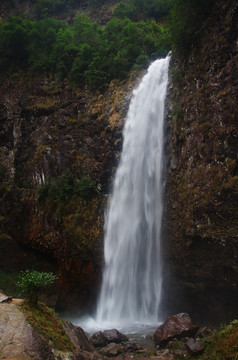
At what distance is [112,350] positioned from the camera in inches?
261

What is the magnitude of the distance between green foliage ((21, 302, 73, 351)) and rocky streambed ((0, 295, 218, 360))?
3 centimetres

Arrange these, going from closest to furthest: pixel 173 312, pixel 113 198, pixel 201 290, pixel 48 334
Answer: pixel 48 334 → pixel 201 290 → pixel 173 312 → pixel 113 198

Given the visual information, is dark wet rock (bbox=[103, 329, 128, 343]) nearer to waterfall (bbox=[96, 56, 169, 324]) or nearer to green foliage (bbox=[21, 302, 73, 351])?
waterfall (bbox=[96, 56, 169, 324])

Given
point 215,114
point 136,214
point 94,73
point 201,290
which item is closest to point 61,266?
point 136,214

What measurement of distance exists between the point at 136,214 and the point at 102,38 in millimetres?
13310

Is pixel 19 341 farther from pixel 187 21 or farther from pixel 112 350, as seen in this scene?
pixel 187 21

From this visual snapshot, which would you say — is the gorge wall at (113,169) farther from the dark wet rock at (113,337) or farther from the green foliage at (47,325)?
the green foliage at (47,325)

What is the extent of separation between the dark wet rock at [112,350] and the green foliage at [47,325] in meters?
2.02

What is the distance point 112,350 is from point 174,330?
1707 mm

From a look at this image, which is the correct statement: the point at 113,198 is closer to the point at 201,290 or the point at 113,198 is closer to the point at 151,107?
the point at 151,107

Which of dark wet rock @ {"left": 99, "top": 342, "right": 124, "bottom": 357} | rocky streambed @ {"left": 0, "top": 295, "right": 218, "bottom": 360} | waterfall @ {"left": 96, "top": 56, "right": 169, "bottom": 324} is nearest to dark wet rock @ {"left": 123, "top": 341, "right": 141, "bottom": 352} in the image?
rocky streambed @ {"left": 0, "top": 295, "right": 218, "bottom": 360}

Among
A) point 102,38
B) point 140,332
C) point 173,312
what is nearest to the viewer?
point 140,332

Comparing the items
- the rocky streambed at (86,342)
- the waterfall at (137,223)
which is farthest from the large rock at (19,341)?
the waterfall at (137,223)

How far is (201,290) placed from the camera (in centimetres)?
877
